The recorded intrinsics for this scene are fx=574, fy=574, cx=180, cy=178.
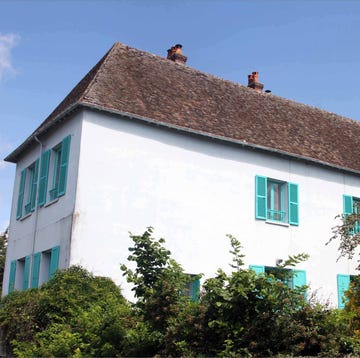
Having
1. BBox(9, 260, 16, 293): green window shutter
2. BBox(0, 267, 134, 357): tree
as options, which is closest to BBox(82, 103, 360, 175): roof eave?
BBox(0, 267, 134, 357): tree

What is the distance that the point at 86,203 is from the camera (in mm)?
14500

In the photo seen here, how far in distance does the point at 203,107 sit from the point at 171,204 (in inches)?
150

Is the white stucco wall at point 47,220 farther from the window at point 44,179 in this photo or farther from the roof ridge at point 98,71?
the roof ridge at point 98,71

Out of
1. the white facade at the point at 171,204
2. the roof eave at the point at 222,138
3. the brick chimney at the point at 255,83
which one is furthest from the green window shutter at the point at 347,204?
the brick chimney at the point at 255,83

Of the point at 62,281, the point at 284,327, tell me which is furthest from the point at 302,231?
the point at 284,327

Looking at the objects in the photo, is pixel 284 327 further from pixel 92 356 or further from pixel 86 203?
pixel 86 203

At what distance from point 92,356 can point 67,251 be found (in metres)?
5.80

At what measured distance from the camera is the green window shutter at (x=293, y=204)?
17672 millimetres

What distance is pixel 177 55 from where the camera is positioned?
20.9 meters

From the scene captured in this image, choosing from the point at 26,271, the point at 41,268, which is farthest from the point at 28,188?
the point at 41,268

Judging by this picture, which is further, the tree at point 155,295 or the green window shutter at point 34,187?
the green window shutter at point 34,187

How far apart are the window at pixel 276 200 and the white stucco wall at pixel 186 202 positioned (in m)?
0.22

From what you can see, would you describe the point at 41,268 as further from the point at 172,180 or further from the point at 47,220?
the point at 172,180

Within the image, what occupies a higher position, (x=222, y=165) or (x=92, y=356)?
(x=222, y=165)
